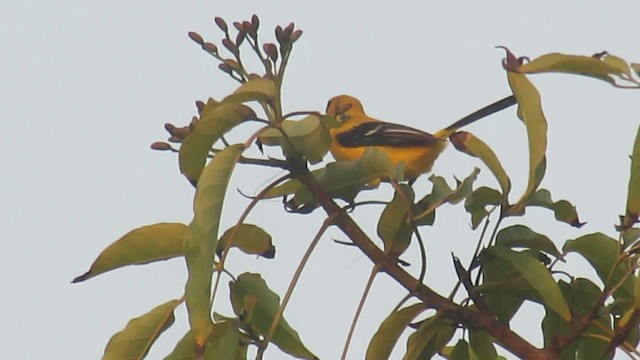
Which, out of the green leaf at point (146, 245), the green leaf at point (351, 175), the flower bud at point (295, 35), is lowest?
the green leaf at point (146, 245)

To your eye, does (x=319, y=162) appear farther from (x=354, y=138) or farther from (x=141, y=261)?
(x=354, y=138)

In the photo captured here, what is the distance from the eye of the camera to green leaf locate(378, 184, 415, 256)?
2.45 m

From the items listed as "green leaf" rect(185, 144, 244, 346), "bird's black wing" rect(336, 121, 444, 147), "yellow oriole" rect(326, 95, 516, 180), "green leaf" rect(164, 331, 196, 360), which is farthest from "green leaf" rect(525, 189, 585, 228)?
"bird's black wing" rect(336, 121, 444, 147)

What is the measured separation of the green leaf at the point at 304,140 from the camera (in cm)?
234

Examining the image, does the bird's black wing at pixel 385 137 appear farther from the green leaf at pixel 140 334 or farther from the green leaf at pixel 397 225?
the green leaf at pixel 140 334

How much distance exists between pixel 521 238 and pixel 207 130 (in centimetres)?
80

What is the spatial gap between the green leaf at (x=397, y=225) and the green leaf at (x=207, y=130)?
0.43 m

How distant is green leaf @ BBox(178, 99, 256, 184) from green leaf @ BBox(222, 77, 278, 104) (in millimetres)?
24

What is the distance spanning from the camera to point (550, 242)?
2.57 metres

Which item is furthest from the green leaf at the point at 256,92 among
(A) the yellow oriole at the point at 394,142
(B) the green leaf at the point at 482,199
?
(A) the yellow oriole at the point at 394,142

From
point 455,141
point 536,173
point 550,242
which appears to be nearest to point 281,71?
point 455,141

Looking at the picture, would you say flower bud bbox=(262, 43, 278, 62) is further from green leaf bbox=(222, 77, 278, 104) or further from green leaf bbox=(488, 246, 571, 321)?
green leaf bbox=(488, 246, 571, 321)

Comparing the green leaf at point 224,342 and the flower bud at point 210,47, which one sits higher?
the flower bud at point 210,47

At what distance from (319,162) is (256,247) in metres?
0.34
